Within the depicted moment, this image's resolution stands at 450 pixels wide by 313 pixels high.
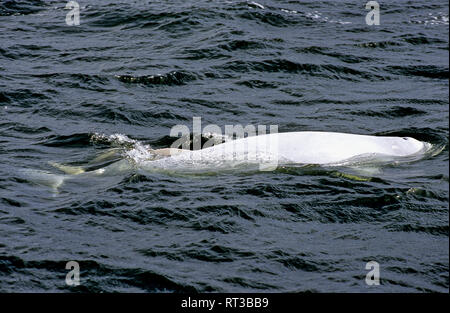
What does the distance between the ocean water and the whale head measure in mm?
351

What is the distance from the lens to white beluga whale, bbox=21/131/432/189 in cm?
1261

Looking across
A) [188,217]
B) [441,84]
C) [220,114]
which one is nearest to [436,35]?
[441,84]

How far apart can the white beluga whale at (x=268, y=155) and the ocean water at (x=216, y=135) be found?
174 mm

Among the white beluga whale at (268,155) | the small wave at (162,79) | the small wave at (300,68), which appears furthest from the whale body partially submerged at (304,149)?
the small wave at (300,68)

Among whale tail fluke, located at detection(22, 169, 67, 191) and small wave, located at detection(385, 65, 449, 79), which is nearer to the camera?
whale tail fluke, located at detection(22, 169, 67, 191)

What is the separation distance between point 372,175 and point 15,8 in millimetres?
14000

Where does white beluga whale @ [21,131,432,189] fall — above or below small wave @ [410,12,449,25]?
→ below

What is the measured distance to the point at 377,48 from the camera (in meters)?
19.2

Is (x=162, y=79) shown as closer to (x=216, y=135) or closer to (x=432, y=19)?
(x=216, y=135)

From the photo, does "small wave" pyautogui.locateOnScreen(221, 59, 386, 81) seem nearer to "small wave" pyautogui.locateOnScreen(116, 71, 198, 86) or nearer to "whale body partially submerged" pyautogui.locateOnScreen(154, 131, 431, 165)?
"small wave" pyautogui.locateOnScreen(116, 71, 198, 86)

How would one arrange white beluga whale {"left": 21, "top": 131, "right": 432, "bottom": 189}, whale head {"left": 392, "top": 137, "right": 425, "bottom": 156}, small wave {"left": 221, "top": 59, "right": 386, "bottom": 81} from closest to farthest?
1. white beluga whale {"left": 21, "top": 131, "right": 432, "bottom": 189}
2. whale head {"left": 392, "top": 137, "right": 425, "bottom": 156}
3. small wave {"left": 221, "top": 59, "right": 386, "bottom": 81}

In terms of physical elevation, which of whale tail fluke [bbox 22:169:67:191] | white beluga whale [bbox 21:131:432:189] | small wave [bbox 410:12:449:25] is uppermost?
small wave [bbox 410:12:449:25]

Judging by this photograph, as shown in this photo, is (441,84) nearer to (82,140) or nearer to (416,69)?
(416,69)

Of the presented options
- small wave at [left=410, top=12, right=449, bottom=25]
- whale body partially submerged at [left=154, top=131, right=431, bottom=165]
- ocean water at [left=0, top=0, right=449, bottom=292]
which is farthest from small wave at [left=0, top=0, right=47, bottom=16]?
whale body partially submerged at [left=154, top=131, right=431, bottom=165]
